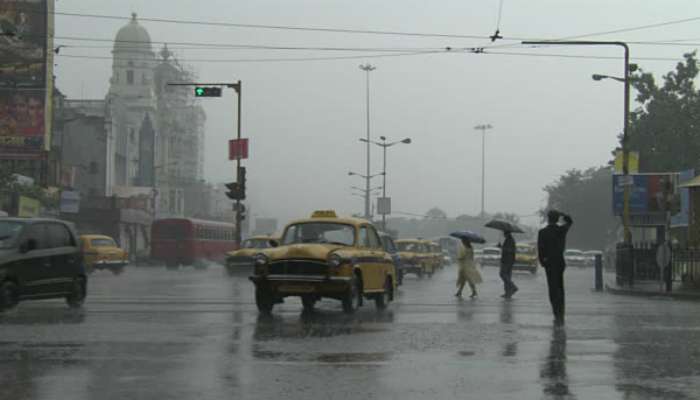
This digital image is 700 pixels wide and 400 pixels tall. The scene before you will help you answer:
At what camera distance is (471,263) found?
25297 mm

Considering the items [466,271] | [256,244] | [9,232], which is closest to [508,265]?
[466,271]

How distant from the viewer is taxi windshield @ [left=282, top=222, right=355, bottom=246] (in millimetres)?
18719

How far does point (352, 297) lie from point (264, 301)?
5.05ft

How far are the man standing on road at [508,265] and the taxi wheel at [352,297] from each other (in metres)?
7.27

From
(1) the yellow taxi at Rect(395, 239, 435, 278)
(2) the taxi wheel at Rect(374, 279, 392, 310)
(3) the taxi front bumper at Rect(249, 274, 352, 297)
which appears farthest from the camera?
(1) the yellow taxi at Rect(395, 239, 435, 278)

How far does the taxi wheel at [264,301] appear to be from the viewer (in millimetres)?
17750

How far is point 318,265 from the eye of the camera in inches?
694

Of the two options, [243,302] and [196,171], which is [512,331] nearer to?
[243,302]

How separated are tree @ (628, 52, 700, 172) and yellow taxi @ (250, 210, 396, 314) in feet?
175

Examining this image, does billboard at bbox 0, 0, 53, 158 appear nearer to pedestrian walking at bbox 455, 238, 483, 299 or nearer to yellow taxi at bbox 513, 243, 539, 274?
yellow taxi at bbox 513, 243, 539, 274

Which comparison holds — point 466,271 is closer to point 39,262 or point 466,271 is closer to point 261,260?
point 261,260

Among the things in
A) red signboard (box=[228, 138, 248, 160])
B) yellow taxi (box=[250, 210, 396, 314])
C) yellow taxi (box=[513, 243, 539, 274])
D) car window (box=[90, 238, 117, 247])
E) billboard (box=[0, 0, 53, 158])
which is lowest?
yellow taxi (box=[513, 243, 539, 274])

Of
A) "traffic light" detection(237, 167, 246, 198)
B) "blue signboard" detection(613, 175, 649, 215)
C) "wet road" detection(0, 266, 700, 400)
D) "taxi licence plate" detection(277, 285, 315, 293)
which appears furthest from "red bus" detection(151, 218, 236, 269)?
"taxi licence plate" detection(277, 285, 315, 293)

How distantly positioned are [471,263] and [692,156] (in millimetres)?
48533
